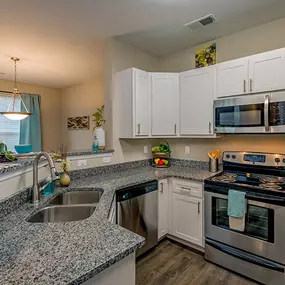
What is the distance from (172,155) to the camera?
3363 mm

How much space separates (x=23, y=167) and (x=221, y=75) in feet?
7.42

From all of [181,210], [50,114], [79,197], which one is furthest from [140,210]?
[50,114]

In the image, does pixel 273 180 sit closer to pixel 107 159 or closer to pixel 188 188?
pixel 188 188

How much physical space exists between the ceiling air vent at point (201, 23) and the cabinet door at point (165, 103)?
1.94ft

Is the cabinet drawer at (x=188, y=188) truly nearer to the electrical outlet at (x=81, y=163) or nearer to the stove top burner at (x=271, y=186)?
the stove top burner at (x=271, y=186)

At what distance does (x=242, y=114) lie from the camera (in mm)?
2291

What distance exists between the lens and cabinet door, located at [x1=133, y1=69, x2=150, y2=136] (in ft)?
9.05

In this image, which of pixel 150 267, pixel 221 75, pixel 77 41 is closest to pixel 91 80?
pixel 77 41

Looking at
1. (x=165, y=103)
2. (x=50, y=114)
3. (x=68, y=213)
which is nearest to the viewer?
(x=68, y=213)

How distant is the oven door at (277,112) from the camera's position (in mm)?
2035

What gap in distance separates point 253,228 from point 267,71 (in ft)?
5.15

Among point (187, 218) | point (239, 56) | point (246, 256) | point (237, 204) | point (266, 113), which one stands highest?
point (239, 56)

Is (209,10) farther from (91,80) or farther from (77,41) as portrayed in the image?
(91,80)

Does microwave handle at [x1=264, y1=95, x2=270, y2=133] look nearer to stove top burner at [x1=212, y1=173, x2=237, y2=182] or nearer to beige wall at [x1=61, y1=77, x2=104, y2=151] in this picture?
stove top burner at [x1=212, y1=173, x2=237, y2=182]
